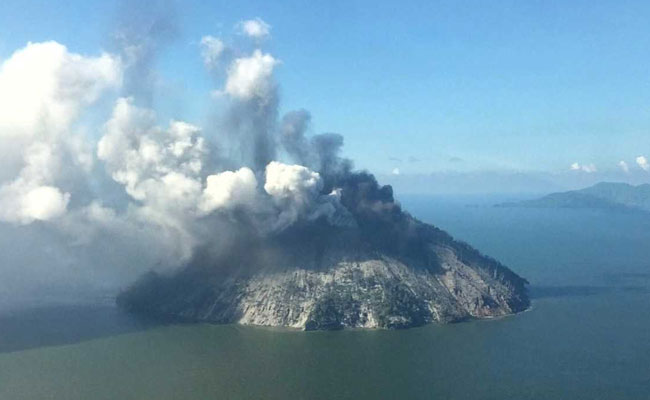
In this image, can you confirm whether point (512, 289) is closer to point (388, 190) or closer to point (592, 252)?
point (388, 190)

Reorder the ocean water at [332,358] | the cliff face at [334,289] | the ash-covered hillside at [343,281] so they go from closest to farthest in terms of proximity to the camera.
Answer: the ocean water at [332,358] < the cliff face at [334,289] < the ash-covered hillside at [343,281]

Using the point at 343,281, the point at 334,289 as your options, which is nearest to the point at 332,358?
the point at 334,289

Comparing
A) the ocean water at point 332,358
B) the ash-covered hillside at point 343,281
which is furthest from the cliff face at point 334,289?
the ocean water at point 332,358

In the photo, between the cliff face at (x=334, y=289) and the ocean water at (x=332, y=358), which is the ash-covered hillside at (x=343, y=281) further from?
the ocean water at (x=332, y=358)

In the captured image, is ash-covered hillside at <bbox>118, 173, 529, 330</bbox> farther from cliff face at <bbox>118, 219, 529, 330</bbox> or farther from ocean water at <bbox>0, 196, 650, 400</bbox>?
ocean water at <bbox>0, 196, 650, 400</bbox>

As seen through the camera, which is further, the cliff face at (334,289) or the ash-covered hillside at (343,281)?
the ash-covered hillside at (343,281)

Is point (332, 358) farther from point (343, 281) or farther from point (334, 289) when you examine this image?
point (343, 281)
